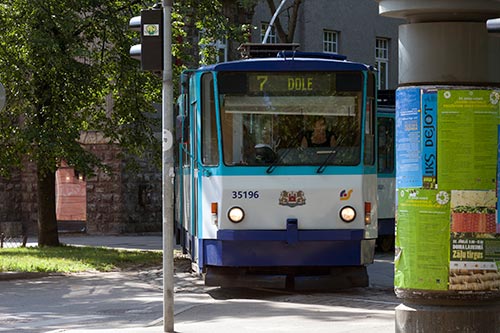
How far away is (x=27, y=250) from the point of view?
1009 inches

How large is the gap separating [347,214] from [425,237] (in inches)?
269

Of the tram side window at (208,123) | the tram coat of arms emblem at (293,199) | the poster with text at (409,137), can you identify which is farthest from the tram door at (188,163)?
the poster with text at (409,137)

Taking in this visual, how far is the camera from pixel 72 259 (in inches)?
914

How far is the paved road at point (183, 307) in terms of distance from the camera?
13.0m

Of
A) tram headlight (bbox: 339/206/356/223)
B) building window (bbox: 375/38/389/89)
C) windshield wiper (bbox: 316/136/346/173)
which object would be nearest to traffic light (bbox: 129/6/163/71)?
windshield wiper (bbox: 316/136/346/173)

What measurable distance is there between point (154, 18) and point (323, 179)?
5034 millimetres

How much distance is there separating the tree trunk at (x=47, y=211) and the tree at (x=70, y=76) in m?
0.07

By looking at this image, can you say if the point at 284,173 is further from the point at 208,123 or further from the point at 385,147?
the point at 385,147

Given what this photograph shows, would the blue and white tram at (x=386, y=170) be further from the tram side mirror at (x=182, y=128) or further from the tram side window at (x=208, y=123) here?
the tram side window at (x=208, y=123)

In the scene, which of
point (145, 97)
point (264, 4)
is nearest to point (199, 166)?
point (145, 97)

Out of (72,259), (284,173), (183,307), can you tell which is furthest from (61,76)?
(183,307)

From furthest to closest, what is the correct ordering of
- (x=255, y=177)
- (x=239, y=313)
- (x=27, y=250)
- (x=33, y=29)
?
1. (x=27, y=250)
2. (x=33, y=29)
3. (x=255, y=177)
4. (x=239, y=313)

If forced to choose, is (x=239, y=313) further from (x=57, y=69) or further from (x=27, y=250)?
(x=27, y=250)

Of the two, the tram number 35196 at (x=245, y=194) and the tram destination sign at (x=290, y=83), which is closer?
the tram number 35196 at (x=245, y=194)
